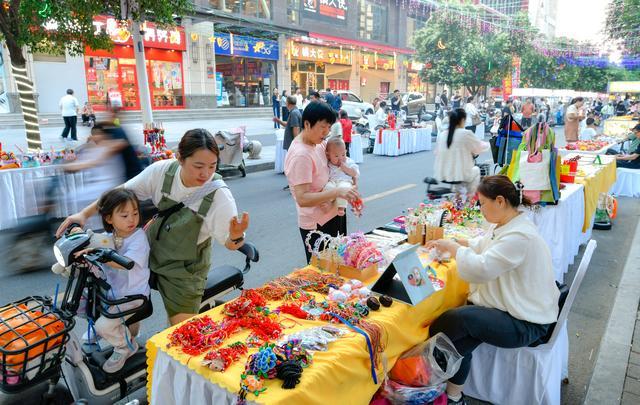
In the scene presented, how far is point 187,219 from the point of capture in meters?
2.57

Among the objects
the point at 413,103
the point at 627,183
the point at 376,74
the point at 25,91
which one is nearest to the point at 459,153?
the point at 627,183

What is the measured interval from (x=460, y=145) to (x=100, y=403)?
203 inches

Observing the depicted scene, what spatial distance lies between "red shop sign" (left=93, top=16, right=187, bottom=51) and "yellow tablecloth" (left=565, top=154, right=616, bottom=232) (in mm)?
19210

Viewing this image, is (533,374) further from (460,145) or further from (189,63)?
(189,63)

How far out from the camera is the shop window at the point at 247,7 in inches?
1050

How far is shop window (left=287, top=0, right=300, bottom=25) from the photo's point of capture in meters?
30.7

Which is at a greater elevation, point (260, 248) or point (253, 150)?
point (253, 150)

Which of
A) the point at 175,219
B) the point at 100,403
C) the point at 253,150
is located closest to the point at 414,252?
the point at 175,219

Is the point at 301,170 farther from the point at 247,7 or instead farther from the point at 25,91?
the point at 247,7

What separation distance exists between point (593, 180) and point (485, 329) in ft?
15.9

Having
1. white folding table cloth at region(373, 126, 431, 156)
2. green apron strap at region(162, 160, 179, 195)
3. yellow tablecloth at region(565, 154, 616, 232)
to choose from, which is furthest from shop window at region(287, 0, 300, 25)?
green apron strap at region(162, 160, 179, 195)

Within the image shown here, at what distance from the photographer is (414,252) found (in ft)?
8.54

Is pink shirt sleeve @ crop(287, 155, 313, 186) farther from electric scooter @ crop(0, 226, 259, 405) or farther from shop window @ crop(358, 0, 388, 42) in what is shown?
shop window @ crop(358, 0, 388, 42)

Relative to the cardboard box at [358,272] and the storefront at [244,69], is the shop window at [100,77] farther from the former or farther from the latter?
the cardboard box at [358,272]
